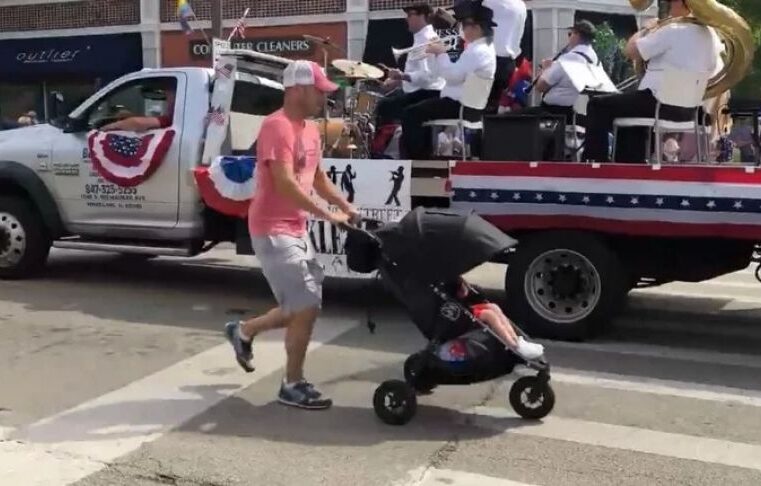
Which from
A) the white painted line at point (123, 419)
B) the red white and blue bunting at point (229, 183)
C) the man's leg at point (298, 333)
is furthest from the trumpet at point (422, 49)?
the man's leg at point (298, 333)

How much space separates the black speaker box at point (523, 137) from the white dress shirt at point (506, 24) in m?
1.31

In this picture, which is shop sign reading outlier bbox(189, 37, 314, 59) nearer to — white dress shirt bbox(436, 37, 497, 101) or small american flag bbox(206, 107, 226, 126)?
small american flag bbox(206, 107, 226, 126)

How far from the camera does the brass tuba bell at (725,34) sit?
25.2 feet

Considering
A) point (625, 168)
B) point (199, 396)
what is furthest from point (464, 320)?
point (625, 168)

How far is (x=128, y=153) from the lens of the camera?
9258 mm

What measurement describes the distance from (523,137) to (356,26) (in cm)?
1593

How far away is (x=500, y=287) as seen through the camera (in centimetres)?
1003

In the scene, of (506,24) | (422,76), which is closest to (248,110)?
(422,76)

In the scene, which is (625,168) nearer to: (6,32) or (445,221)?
(445,221)

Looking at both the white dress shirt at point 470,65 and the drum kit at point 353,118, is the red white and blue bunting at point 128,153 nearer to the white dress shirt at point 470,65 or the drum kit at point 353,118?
the drum kit at point 353,118

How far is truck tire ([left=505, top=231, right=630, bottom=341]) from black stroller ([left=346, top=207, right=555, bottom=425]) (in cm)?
182

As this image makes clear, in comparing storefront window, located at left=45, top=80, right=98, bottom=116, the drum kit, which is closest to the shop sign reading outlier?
storefront window, located at left=45, top=80, right=98, bottom=116

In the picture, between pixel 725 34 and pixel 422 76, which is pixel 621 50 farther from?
pixel 725 34

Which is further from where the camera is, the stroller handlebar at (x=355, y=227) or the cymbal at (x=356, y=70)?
the cymbal at (x=356, y=70)
